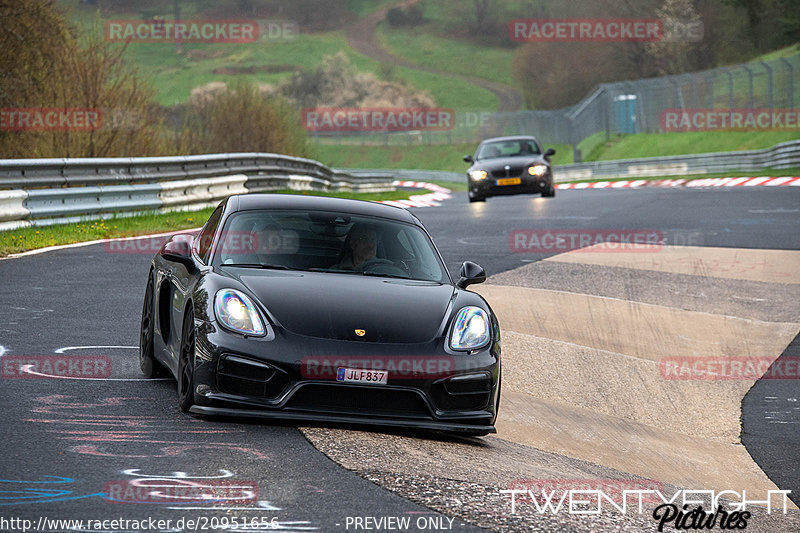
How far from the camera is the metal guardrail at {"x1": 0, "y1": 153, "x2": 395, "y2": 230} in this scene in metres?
16.2

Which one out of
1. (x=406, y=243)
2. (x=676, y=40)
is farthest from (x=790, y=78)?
(x=676, y=40)

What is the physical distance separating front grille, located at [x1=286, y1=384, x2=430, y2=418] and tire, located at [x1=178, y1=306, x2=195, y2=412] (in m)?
0.60

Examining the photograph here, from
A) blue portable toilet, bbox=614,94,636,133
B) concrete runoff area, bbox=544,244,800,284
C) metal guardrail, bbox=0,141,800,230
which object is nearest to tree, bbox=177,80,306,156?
metal guardrail, bbox=0,141,800,230

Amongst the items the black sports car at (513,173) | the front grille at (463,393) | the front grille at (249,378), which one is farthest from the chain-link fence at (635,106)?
the front grille at (249,378)

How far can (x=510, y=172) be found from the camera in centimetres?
2781

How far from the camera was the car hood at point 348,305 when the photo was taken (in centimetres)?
640

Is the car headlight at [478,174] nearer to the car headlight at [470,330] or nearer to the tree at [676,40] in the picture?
the car headlight at [470,330]

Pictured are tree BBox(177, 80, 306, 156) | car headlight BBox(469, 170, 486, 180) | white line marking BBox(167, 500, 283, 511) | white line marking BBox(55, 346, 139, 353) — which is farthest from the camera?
tree BBox(177, 80, 306, 156)

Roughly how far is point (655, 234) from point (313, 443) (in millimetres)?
13598

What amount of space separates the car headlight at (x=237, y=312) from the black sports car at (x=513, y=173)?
2165 centimetres

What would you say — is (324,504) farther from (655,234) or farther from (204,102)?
(204,102)

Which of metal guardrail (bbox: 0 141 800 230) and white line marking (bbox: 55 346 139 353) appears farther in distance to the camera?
metal guardrail (bbox: 0 141 800 230)

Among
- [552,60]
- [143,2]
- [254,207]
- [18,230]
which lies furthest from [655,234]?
[143,2]

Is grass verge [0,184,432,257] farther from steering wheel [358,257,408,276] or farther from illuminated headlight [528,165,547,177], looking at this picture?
illuminated headlight [528,165,547,177]
